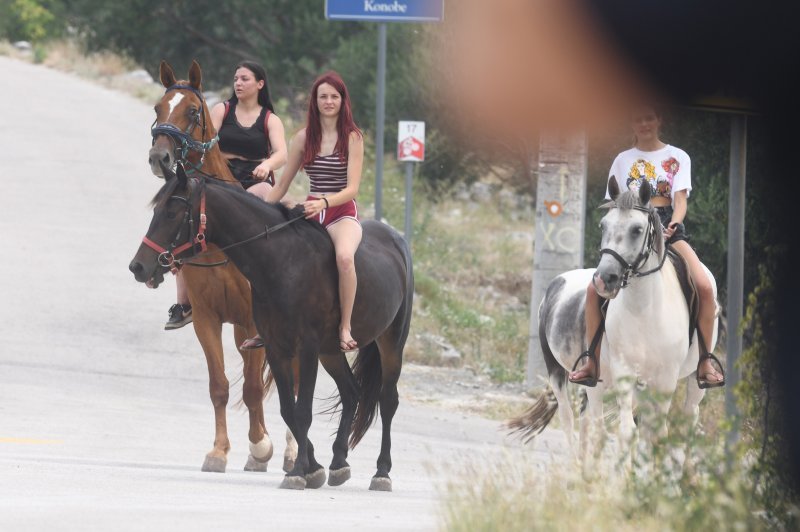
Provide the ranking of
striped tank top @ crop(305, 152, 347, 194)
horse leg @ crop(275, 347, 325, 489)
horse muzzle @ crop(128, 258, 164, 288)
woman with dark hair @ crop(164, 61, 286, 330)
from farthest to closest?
1. woman with dark hair @ crop(164, 61, 286, 330)
2. striped tank top @ crop(305, 152, 347, 194)
3. horse leg @ crop(275, 347, 325, 489)
4. horse muzzle @ crop(128, 258, 164, 288)

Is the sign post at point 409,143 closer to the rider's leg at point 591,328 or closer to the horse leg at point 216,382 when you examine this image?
the horse leg at point 216,382

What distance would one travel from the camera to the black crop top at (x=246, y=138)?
11.7 m

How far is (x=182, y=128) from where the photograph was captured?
1090cm

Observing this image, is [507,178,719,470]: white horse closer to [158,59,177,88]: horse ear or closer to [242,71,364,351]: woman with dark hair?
[242,71,364,351]: woman with dark hair

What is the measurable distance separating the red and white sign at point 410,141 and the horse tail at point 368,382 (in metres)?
8.89

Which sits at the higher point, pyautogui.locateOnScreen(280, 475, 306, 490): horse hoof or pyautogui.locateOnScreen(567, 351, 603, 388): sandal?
pyautogui.locateOnScreen(567, 351, 603, 388): sandal

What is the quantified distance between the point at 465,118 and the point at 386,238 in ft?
25.3

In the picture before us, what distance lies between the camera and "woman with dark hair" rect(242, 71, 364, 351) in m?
10.1

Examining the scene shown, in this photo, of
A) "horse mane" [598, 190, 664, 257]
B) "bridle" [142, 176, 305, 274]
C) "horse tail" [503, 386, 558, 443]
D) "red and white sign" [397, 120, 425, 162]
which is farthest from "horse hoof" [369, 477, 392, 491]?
"red and white sign" [397, 120, 425, 162]

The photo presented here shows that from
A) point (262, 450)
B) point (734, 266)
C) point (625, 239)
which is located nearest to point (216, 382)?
point (262, 450)

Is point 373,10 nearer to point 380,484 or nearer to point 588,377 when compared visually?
point 588,377

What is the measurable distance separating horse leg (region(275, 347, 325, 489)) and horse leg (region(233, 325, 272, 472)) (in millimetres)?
1272

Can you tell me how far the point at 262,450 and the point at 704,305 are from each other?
3173 mm

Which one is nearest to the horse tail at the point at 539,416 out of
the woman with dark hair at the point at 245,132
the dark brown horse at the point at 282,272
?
the dark brown horse at the point at 282,272
